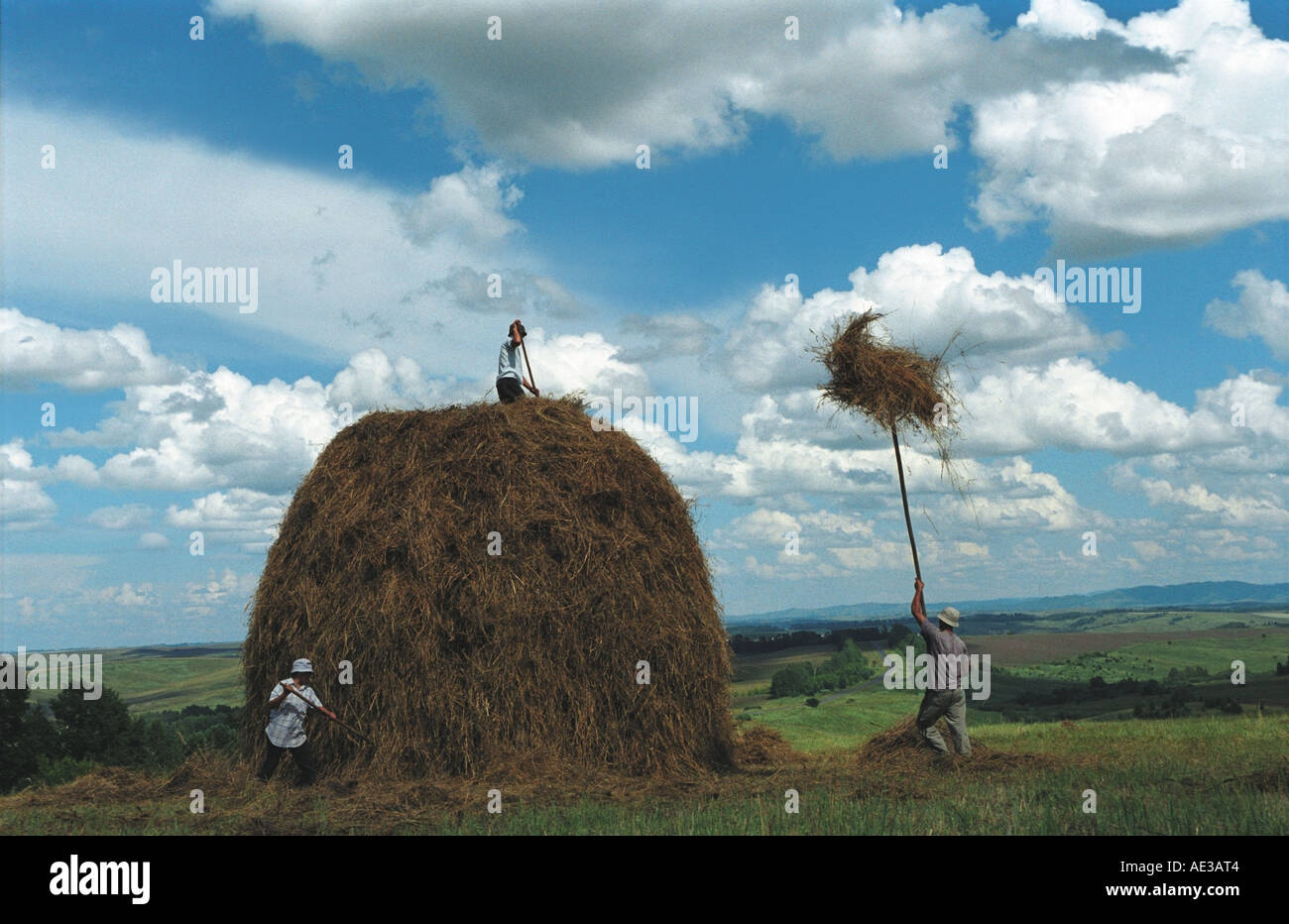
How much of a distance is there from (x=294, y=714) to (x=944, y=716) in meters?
8.93

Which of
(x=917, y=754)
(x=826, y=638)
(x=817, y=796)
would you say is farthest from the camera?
(x=826, y=638)

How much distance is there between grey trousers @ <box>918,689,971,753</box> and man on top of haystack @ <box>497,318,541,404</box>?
7479 millimetres

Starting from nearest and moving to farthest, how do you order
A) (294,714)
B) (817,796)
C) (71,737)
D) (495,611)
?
(817,796)
(294,714)
(495,611)
(71,737)

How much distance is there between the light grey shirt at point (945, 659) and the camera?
12.9 meters

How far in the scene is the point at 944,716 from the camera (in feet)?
44.3

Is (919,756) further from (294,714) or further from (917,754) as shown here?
(294,714)

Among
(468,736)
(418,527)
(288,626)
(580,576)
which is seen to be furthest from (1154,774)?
(288,626)

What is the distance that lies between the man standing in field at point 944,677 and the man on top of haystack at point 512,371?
6770 millimetres

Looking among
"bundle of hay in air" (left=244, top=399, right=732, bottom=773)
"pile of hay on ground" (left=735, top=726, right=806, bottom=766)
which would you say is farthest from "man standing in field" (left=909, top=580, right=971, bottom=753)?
"bundle of hay in air" (left=244, top=399, right=732, bottom=773)

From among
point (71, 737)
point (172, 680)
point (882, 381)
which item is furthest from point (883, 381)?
point (172, 680)

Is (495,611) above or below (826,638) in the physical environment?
above

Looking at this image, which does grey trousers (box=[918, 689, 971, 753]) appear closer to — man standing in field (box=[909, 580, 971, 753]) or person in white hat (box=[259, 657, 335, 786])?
man standing in field (box=[909, 580, 971, 753])

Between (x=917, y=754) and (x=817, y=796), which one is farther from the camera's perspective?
(x=917, y=754)

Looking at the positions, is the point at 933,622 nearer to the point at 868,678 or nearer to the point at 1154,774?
the point at 1154,774
